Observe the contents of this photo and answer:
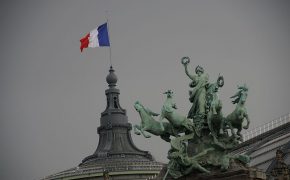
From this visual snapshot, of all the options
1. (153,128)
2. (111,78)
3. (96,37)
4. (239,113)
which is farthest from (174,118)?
(111,78)

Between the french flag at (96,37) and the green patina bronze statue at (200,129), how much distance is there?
3423 centimetres

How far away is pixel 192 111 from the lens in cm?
8062

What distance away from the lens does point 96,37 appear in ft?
379

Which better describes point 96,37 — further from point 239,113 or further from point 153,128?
point 239,113

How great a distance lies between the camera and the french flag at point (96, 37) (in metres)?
115

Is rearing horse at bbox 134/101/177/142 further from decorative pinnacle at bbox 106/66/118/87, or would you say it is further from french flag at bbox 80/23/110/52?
decorative pinnacle at bbox 106/66/118/87

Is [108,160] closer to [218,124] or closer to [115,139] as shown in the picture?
[115,139]

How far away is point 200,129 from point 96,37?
38.7 m

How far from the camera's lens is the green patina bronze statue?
254ft

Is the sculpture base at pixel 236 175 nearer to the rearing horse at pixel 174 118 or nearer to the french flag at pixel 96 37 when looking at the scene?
the rearing horse at pixel 174 118

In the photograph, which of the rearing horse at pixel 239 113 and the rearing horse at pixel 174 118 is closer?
the rearing horse at pixel 239 113

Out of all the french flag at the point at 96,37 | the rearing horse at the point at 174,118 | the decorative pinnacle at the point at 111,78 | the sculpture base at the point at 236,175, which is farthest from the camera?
the decorative pinnacle at the point at 111,78

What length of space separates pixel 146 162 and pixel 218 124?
232ft

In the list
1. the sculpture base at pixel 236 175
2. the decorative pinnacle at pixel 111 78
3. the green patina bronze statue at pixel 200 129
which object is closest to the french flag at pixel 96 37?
the green patina bronze statue at pixel 200 129
